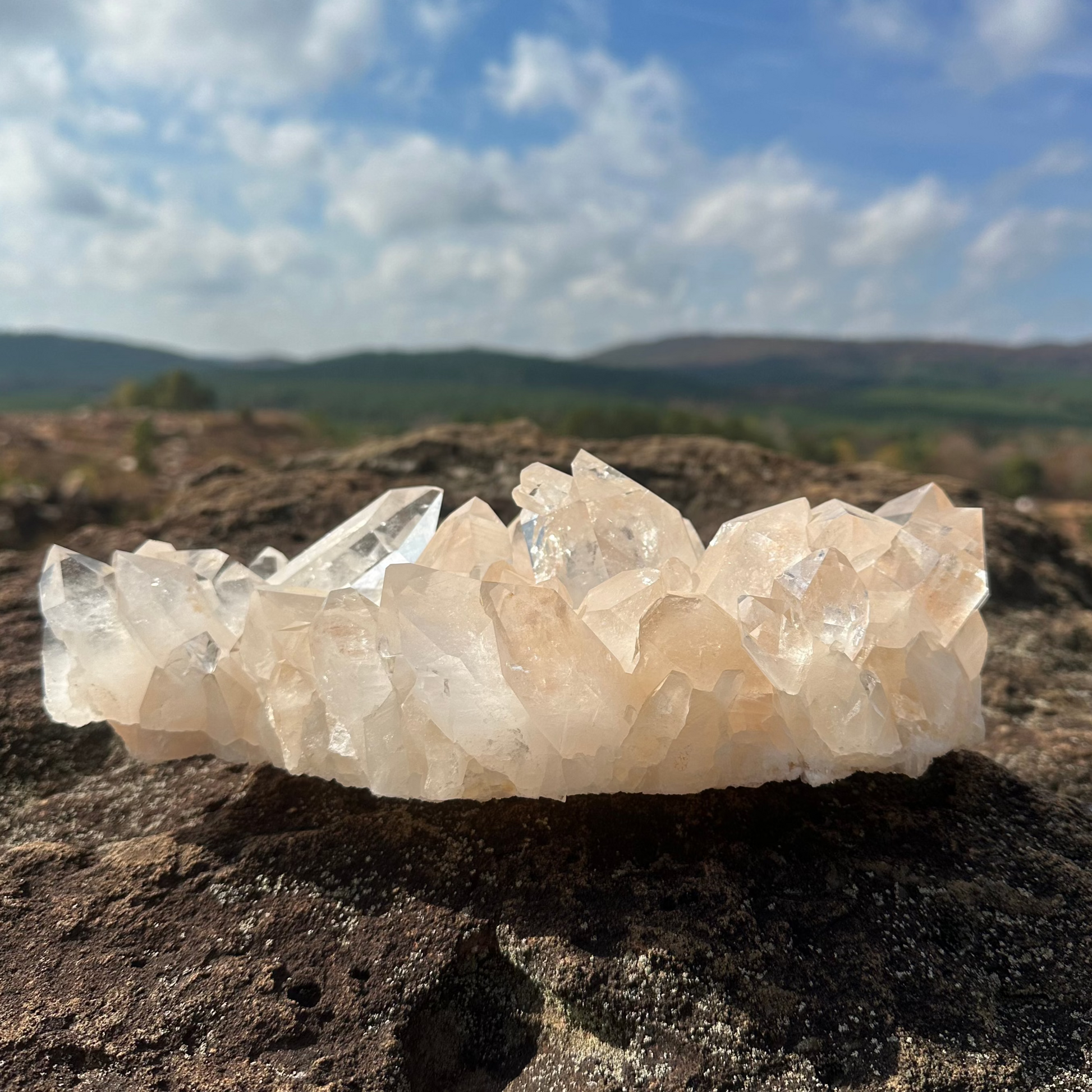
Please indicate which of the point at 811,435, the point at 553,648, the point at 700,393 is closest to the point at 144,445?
the point at 553,648

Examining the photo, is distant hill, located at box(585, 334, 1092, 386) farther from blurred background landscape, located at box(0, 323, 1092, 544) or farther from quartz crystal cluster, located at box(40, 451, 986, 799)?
quartz crystal cluster, located at box(40, 451, 986, 799)

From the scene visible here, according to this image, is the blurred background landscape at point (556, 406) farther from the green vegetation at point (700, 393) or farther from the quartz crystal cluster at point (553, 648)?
the quartz crystal cluster at point (553, 648)

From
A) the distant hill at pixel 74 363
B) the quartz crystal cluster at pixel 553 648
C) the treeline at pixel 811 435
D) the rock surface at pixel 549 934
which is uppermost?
the distant hill at pixel 74 363

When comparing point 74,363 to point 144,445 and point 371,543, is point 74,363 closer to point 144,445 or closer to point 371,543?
point 144,445

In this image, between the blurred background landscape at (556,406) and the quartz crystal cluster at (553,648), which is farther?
the blurred background landscape at (556,406)

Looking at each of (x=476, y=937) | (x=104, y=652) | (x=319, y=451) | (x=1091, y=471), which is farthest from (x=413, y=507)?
(x=1091, y=471)

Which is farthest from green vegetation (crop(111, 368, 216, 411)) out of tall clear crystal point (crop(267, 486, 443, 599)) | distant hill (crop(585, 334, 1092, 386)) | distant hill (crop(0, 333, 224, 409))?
distant hill (crop(585, 334, 1092, 386))

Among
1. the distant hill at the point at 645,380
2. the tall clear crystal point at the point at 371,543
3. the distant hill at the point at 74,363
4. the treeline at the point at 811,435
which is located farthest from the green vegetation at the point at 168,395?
the tall clear crystal point at the point at 371,543
